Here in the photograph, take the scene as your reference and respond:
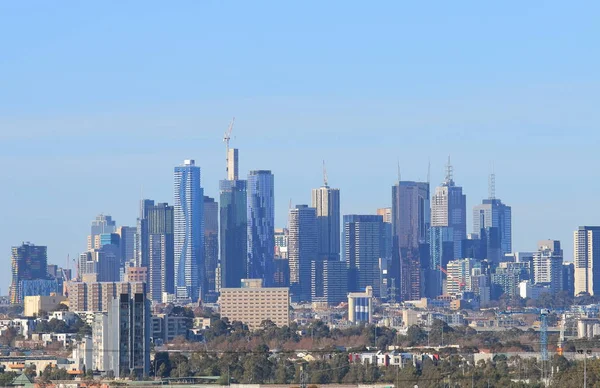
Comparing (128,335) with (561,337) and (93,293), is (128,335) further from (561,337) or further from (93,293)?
(93,293)

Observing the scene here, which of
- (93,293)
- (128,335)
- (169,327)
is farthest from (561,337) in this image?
(93,293)

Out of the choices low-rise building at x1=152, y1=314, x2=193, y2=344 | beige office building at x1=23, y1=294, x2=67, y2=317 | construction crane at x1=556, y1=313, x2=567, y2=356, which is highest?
beige office building at x1=23, y1=294, x2=67, y2=317

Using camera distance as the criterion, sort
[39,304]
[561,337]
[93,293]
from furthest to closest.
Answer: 1. [93,293]
2. [39,304]
3. [561,337]

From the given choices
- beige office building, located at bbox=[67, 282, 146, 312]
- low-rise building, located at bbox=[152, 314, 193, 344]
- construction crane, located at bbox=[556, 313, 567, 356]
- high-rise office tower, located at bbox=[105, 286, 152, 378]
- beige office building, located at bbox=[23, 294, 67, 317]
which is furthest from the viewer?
beige office building, located at bbox=[67, 282, 146, 312]

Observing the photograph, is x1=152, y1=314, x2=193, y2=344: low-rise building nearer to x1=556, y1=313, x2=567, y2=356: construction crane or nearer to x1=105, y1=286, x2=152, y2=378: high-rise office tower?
x1=556, y1=313, x2=567, y2=356: construction crane

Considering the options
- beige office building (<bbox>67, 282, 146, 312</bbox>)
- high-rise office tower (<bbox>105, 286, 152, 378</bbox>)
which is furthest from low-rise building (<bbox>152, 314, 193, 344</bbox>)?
beige office building (<bbox>67, 282, 146, 312</bbox>)

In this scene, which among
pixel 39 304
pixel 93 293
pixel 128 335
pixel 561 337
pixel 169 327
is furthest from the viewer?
pixel 93 293

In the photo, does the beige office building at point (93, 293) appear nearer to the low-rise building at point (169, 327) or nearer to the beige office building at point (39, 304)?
the beige office building at point (39, 304)

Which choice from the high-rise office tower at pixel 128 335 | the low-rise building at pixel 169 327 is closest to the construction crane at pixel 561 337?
the high-rise office tower at pixel 128 335

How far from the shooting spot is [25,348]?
123m

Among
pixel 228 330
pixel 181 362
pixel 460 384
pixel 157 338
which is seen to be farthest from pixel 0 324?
pixel 460 384

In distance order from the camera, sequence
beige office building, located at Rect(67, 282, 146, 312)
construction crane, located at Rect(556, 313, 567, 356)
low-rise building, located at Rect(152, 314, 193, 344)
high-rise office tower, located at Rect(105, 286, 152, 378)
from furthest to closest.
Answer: beige office building, located at Rect(67, 282, 146, 312), low-rise building, located at Rect(152, 314, 193, 344), construction crane, located at Rect(556, 313, 567, 356), high-rise office tower, located at Rect(105, 286, 152, 378)

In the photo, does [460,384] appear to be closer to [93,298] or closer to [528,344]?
[528,344]

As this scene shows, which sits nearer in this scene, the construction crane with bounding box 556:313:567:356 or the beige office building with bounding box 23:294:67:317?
the construction crane with bounding box 556:313:567:356
